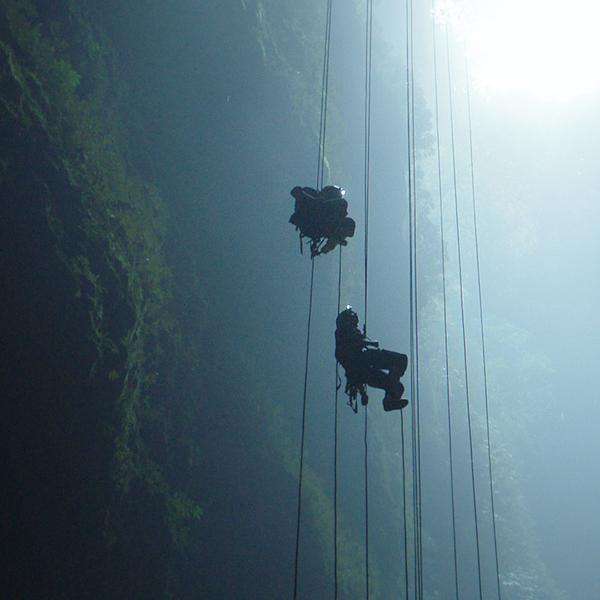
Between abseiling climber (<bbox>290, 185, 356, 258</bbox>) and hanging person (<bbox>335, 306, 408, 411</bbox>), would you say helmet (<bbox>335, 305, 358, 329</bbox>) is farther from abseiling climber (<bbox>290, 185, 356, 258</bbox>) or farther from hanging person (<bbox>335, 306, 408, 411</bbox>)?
abseiling climber (<bbox>290, 185, 356, 258</bbox>)

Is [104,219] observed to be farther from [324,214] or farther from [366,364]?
[366,364]

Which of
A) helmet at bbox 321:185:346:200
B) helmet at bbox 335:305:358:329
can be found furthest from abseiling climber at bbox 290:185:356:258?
helmet at bbox 335:305:358:329

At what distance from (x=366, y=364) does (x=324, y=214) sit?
2.29 meters

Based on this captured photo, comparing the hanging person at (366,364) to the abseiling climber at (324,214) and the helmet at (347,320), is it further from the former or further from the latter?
the abseiling climber at (324,214)

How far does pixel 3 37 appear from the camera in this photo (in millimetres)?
12609

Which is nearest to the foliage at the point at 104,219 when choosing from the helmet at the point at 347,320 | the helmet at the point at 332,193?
the helmet at the point at 347,320

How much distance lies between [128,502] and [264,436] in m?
7.26

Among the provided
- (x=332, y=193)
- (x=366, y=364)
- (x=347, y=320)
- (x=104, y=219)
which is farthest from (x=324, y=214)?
(x=104, y=219)

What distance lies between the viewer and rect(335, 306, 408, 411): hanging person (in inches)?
292

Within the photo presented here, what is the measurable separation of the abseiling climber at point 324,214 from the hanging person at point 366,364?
Answer: 1199 millimetres

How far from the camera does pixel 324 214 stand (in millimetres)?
7926

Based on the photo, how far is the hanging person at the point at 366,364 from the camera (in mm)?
7418

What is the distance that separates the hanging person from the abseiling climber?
1.20m

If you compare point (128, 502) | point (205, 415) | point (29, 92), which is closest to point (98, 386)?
point (128, 502)
